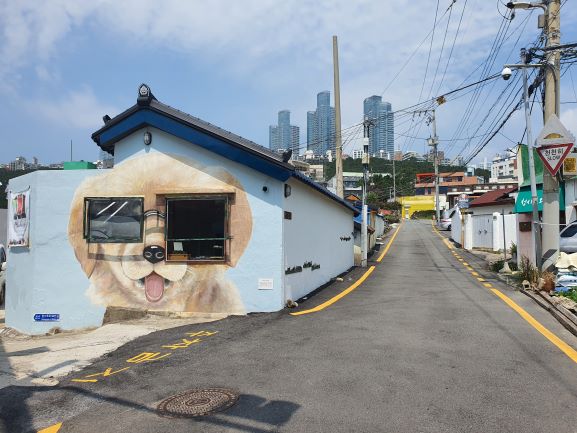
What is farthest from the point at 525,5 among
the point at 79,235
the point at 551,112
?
the point at 79,235

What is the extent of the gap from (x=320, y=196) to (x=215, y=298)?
191 inches

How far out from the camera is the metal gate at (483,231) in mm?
27352

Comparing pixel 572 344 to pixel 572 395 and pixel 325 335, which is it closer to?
pixel 572 395

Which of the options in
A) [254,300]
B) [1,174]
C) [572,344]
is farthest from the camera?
[1,174]

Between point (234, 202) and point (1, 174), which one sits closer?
point (234, 202)

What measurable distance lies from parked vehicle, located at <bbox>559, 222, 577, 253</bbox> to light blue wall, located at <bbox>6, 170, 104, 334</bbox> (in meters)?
14.5

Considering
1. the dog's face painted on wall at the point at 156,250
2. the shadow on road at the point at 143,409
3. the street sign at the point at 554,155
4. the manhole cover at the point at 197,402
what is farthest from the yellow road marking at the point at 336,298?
the street sign at the point at 554,155

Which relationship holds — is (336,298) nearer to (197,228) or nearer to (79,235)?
(197,228)

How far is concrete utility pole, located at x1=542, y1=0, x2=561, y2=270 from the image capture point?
12.0m

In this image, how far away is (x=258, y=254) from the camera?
918 cm

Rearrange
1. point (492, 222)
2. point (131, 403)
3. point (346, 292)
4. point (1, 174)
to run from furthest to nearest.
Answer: point (1, 174), point (492, 222), point (346, 292), point (131, 403)

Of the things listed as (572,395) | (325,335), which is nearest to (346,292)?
(325,335)

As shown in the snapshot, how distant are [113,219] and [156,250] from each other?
1.17 metres

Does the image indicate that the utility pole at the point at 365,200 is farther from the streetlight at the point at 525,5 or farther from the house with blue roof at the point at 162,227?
the house with blue roof at the point at 162,227
